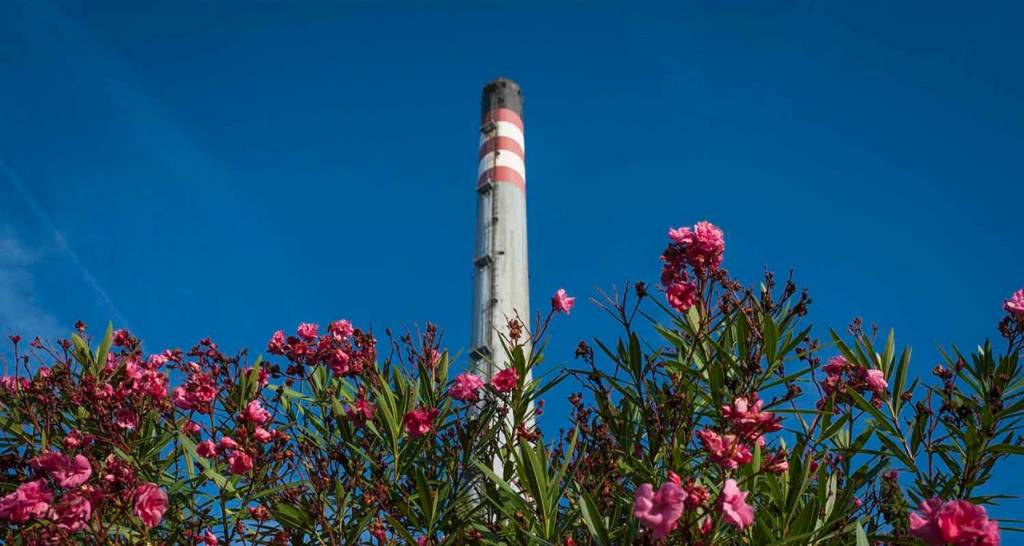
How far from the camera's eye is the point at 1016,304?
2871 mm

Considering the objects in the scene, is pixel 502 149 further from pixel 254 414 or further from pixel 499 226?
pixel 254 414

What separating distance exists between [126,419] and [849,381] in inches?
104

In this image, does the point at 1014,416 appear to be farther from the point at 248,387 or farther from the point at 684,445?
the point at 248,387

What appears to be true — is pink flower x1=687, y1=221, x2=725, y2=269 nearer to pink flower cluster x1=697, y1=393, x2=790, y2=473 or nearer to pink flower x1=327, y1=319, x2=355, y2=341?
pink flower cluster x1=697, y1=393, x2=790, y2=473

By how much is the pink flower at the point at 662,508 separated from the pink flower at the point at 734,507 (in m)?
0.09

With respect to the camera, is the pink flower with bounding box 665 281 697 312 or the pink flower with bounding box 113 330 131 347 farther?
the pink flower with bounding box 113 330 131 347

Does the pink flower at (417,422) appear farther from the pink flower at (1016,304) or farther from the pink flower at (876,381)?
the pink flower at (1016,304)

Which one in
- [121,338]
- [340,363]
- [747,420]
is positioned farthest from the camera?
[121,338]

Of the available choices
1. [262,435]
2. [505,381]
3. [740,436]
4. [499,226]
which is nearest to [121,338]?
[262,435]

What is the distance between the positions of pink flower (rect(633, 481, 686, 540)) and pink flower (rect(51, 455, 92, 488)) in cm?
159

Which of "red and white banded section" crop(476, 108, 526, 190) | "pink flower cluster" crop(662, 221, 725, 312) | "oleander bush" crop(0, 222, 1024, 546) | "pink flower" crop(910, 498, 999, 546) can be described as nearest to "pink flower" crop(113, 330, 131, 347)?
"oleander bush" crop(0, 222, 1024, 546)

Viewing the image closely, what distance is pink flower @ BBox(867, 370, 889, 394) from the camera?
2895 millimetres

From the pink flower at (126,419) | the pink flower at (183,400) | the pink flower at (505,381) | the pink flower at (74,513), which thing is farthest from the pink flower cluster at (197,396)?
the pink flower at (505,381)

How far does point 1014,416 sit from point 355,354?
2.33m
